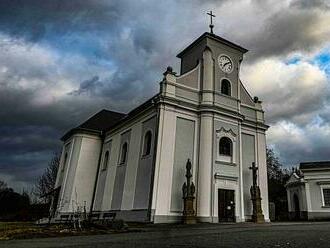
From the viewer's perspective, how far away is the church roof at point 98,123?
33812 millimetres

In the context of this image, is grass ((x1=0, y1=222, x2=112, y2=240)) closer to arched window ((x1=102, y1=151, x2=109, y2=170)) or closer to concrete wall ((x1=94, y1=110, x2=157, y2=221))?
concrete wall ((x1=94, y1=110, x2=157, y2=221))

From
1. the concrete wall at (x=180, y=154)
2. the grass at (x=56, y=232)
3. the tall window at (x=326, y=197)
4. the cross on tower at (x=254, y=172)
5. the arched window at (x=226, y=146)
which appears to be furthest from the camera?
the tall window at (x=326, y=197)

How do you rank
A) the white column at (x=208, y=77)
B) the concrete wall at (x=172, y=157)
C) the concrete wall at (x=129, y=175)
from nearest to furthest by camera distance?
the concrete wall at (x=172, y=157), the concrete wall at (x=129, y=175), the white column at (x=208, y=77)

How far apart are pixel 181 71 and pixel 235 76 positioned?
456cm

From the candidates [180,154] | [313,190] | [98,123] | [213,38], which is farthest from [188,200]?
[313,190]

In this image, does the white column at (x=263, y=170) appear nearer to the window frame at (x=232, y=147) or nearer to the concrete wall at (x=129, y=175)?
the window frame at (x=232, y=147)

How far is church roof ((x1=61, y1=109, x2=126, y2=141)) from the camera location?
33812 millimetres

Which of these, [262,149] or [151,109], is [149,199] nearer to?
[151,109]

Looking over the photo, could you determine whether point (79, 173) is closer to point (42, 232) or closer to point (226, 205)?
point (226, 205)

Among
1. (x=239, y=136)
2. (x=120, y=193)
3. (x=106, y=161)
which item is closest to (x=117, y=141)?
(x=106, y=161)

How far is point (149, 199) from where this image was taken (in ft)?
70.3

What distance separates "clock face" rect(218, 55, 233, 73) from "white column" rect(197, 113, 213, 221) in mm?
4560

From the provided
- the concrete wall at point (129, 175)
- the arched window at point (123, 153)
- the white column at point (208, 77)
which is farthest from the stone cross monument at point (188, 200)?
the arched window at point (123, 153)

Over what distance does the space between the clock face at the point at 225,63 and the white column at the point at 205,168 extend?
4560 mm
